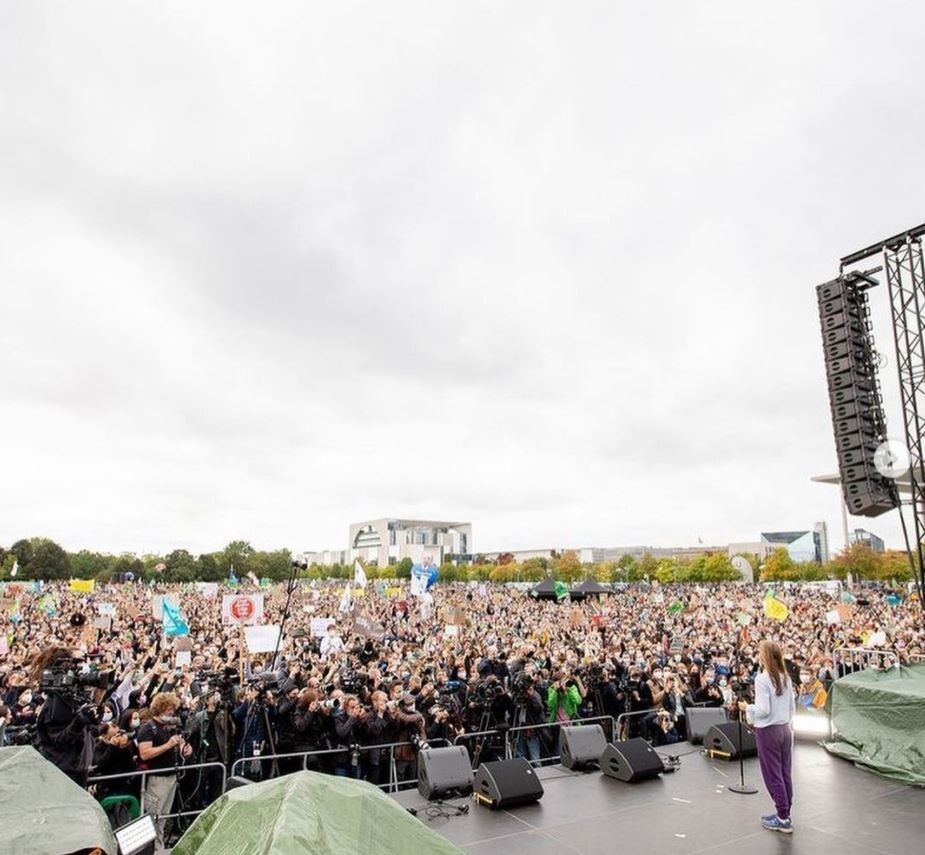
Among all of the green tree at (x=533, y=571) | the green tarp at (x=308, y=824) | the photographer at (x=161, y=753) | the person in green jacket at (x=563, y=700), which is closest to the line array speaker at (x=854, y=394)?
the person in green jacket at (x=563, y=700)

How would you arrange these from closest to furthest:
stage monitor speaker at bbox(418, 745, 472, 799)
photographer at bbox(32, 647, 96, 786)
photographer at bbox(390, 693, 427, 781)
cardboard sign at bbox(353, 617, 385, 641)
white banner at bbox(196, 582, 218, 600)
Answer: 1. photographer at bbox(32, 647, 96, 786)
2. stage monitor speaker at bbox(418, 745, 472, 799)
3. photographer at bbox(390, 693, 427, 781)
4. cardboard sign at bbox(353, 617, 385, 641)
5. white banner at bbox(196, 582, 218, 600)

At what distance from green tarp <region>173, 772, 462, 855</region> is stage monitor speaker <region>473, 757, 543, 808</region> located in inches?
143

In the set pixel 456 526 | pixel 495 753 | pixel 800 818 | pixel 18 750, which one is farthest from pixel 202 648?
pixel 456 526

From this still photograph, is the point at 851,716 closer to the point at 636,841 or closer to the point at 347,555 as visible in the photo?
the point at 636,841

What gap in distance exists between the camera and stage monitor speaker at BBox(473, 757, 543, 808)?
22.4ft

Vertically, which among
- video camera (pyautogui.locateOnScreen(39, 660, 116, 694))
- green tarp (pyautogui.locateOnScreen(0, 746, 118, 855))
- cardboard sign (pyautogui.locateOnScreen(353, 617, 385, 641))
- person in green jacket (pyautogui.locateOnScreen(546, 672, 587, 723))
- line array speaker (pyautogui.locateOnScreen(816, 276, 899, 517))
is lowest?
person in green jacket (pyautogui.locateOnScreen(546, 672, 587, 723))

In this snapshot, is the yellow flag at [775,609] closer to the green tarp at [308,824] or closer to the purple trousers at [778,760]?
the purple trousers at [778,760]

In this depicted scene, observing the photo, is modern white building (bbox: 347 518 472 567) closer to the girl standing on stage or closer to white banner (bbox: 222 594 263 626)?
white banner (bbox: 222 594 263 626)

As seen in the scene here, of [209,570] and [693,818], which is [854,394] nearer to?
[693,818]

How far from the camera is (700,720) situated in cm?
975

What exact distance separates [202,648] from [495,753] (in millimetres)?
8820

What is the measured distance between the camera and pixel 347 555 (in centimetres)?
19825

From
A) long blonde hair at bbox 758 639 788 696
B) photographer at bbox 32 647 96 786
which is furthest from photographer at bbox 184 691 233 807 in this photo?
long blonde hair at bbox 758 639 788 696

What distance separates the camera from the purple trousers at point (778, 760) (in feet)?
19.4
